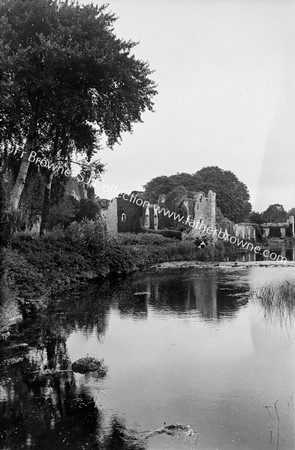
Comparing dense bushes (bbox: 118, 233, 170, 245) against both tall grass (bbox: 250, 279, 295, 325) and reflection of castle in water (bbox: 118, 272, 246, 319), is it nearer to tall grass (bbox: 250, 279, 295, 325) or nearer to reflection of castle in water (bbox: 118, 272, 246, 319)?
reflection of castle in water (bbox: 118, 272, 246, 319)

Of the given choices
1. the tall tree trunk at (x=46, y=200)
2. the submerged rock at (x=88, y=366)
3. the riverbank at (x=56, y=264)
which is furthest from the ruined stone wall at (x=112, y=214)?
the submerged rock at (x=88, y=366)

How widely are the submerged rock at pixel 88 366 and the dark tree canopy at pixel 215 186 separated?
2638 inches

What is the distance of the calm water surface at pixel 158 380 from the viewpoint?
18.1 ft

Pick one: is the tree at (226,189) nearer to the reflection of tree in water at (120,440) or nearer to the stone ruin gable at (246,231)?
the stone ruin gable at (246,231)

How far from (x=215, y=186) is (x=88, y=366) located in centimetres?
6928

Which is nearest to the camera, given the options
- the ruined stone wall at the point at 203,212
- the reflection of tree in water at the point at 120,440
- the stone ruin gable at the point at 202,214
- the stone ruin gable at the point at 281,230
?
the reflection of tree in water at the point at 120,440

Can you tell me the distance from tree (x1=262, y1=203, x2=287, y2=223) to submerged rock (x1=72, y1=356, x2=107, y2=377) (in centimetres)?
10308

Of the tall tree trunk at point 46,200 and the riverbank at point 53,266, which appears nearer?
the riverbank at point 53,266

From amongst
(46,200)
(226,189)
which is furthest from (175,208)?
(46,200)

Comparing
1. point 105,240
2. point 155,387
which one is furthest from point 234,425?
point 105,240

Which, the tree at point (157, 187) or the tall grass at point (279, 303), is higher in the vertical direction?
the tree at point (157, 187)

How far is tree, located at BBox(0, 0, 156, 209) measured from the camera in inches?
668

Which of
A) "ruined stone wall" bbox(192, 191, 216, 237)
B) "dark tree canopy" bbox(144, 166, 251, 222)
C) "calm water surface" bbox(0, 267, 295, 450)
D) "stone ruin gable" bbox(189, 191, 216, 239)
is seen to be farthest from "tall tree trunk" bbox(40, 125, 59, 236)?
"dark tree canopy" bbox(144, 166, 251, 222)

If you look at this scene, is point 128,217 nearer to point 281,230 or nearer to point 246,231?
point 246,231
